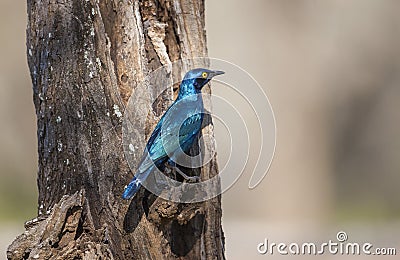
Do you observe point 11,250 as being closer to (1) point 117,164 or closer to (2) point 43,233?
(2) point 43,233

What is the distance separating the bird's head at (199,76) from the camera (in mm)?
3643

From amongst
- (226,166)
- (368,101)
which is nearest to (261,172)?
(226,166)

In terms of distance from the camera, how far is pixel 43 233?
337 cm

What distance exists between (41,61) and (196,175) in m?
0.82

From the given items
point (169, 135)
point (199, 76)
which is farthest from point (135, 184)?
point (199, 76)

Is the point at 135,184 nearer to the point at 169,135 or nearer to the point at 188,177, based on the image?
the point at 169,135
